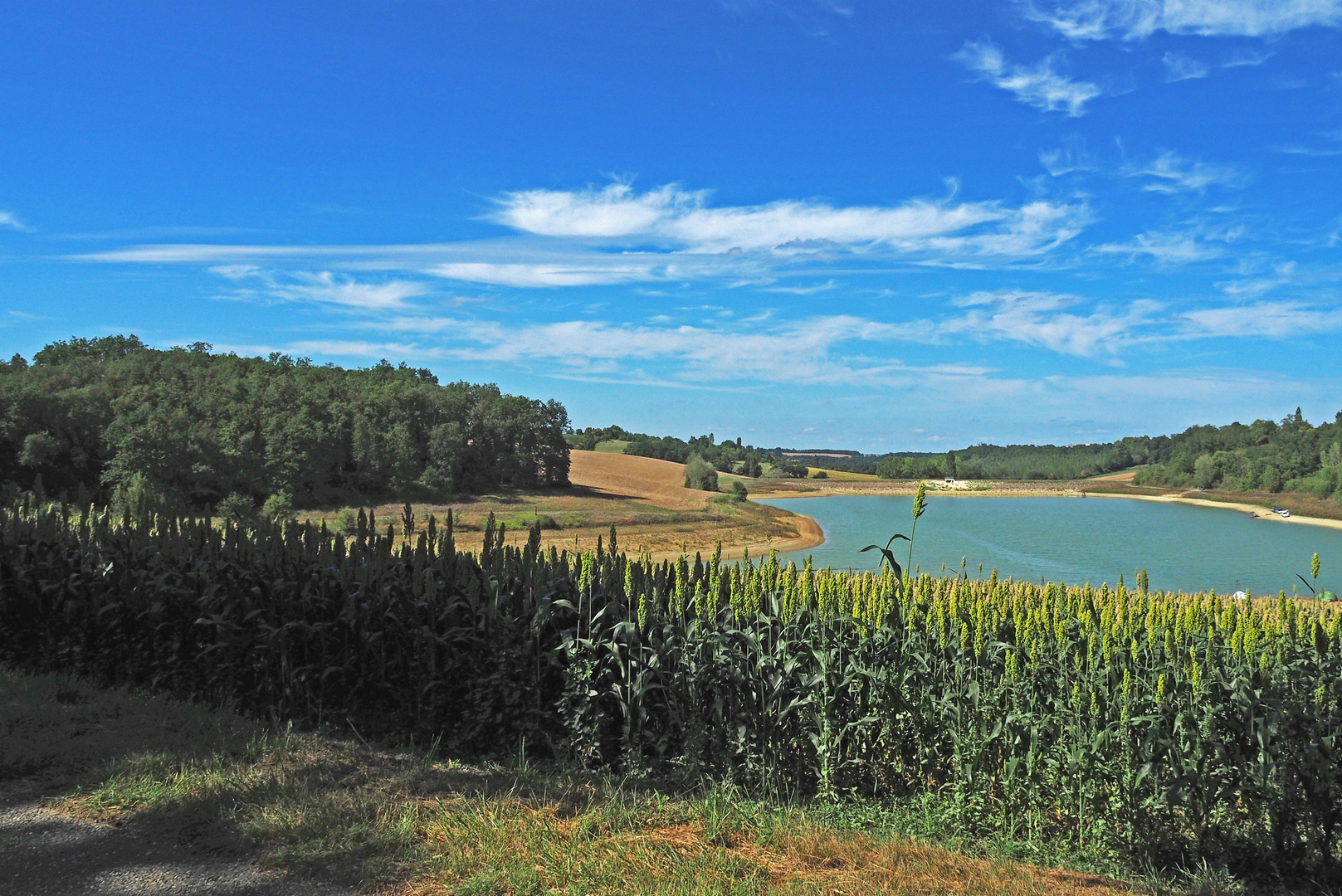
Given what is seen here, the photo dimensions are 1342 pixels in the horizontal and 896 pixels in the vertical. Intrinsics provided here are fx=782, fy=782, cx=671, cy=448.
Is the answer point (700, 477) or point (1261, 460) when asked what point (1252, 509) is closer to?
point (1261, 460)

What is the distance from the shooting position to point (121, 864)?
2953 millimetres

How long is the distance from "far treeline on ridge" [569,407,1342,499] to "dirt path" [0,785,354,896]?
84.3 metres

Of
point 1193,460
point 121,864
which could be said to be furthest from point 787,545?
point 1193,460

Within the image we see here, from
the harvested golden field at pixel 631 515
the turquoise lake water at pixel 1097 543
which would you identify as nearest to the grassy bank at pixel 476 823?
the turquoise lake water at pixel 1097 543

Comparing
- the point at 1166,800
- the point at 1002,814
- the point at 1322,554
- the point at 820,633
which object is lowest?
the point at 1322,554

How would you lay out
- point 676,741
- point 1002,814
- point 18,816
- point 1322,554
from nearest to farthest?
point 18,816
point 1002,814
point 676,741
point 1322,554

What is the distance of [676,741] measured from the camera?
471cm

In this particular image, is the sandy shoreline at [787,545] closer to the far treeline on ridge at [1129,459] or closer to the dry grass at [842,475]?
the far treeline on ridge at [1129,459]

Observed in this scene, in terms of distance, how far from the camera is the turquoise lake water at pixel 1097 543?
3922 centimetres

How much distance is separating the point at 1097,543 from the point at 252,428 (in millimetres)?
54151

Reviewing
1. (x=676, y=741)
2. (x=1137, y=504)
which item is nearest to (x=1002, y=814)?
(x=676, y=741)

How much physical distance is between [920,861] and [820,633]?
169 cm

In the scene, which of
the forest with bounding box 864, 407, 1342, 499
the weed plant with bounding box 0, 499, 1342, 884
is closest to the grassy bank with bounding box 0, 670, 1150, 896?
the weed plant with bounding box 0, 499, 1342, 884

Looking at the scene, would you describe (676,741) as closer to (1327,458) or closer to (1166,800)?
(1166,800)
